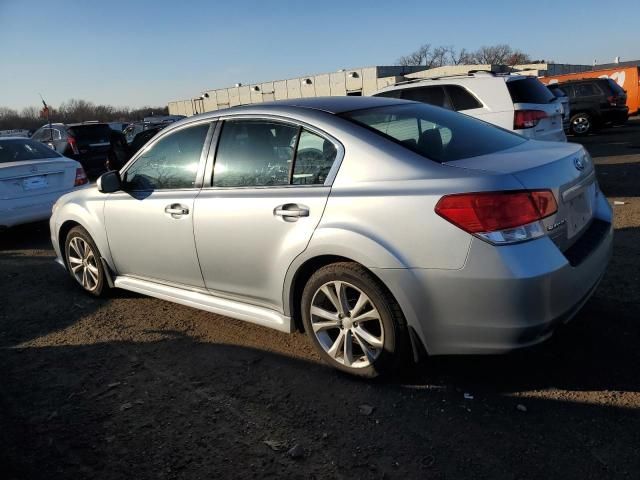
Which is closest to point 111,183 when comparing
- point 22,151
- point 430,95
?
point 22,151

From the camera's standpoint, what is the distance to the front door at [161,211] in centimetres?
385

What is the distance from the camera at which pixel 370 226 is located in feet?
9.29

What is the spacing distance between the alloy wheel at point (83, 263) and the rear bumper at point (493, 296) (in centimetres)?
320

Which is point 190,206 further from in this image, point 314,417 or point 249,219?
point 314,417

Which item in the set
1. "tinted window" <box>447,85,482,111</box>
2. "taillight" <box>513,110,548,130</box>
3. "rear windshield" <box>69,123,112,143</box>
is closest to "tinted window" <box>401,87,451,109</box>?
"tinted window" <box>447,85,482,111</box>

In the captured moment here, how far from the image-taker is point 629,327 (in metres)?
3.48

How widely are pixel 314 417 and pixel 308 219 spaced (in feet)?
3.62

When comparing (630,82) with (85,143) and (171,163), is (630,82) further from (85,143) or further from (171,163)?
(171,163)

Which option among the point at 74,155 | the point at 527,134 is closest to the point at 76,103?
the point at 74,155

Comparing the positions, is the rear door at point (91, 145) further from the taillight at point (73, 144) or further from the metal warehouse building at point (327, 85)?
the metal warehouse building at point (327, 85)

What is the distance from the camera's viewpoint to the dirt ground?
8.09 feet

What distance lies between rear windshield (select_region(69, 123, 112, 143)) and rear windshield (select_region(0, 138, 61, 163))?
277 inches

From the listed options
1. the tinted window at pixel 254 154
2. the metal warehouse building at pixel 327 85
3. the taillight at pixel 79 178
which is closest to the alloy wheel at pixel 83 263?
the tinted window at pixel 254 154

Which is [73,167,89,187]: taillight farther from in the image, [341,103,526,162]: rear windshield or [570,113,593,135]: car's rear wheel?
[570,113,593,135]: car's rear wheel
